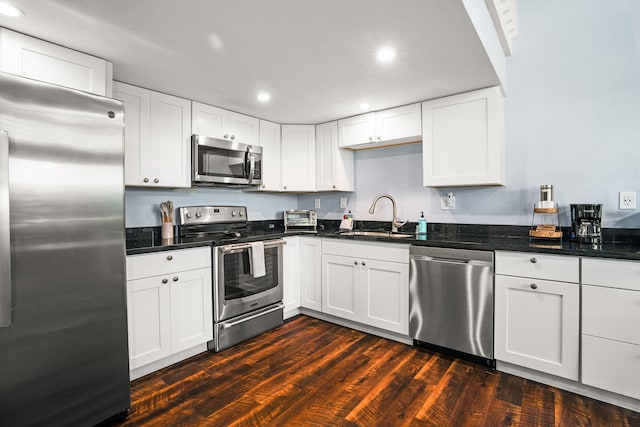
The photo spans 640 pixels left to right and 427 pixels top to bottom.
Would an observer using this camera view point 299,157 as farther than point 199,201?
Yes

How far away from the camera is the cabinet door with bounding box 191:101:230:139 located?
2867 millimetres

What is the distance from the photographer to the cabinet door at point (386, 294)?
2.67 m

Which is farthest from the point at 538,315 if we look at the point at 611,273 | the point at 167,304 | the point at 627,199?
the point at 167,304

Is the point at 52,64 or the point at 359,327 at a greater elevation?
the point at 52,64

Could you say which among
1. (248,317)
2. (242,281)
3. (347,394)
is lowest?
(347,394)

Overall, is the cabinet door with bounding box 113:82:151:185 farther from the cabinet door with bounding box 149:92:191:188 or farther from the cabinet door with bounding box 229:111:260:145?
the cabinet door with bounding box 229:111:260:145

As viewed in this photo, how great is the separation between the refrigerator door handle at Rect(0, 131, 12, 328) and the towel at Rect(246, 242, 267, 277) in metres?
1.63

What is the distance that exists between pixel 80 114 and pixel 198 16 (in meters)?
0.76

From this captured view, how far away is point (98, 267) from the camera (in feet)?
5.38

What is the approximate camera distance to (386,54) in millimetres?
2041

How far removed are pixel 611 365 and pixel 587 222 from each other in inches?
36.7

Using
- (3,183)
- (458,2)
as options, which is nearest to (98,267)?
(3,183)

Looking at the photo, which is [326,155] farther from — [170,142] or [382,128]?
[170,142]

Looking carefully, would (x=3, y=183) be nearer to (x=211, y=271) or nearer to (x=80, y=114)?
(x=80, y=114)
